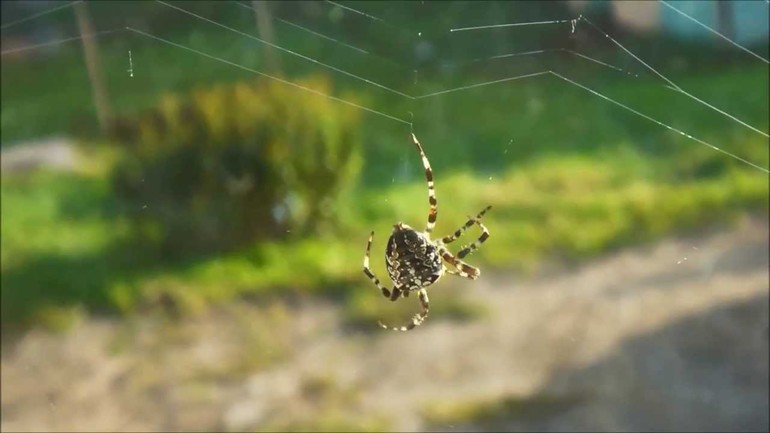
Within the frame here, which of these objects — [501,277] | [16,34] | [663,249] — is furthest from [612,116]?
[16,34]

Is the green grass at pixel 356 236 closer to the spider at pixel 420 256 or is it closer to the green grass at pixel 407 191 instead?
the green grass at pixel 407 191

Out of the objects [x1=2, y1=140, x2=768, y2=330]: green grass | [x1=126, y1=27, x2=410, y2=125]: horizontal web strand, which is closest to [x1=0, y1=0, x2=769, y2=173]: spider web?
[x1=126, y1=27, x2=410, y2=125]: horizontal web strand

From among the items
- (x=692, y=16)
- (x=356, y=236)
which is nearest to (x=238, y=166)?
(x=356, y=236)

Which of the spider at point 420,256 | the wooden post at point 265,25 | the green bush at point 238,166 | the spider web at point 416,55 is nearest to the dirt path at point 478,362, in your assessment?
the green bush at point 238,166

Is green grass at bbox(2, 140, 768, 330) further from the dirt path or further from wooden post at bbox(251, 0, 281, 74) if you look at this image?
wooden post at bbox(251, 0, 281, 74)

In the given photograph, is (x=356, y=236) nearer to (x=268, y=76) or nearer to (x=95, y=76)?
(x=268, y=76)
